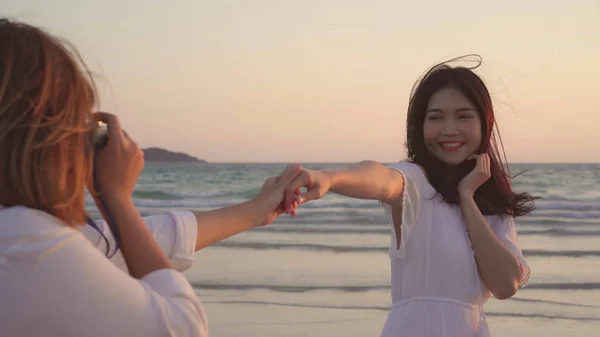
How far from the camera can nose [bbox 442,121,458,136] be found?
2.99m

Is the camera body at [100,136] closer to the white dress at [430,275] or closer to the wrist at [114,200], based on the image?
the wrist at [114,200]

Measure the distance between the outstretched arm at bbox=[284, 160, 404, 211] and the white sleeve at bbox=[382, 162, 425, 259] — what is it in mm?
133

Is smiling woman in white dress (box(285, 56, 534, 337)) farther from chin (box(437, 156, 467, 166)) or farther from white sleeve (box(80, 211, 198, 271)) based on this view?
white sleeve (box(80, 211, 198, 271))

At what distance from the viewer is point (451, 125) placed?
299 cm

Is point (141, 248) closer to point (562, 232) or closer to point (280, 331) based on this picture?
point (280, 331)

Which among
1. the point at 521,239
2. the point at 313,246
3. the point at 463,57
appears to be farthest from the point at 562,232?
the point at 463,57

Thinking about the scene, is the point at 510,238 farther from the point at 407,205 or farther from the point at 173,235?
the point at 173,235

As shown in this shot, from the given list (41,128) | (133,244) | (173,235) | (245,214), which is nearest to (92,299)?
(133,244)

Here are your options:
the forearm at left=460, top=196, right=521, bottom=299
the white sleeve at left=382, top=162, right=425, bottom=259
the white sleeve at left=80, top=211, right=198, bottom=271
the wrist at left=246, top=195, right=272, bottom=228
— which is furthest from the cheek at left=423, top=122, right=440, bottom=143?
the white sleeve at left=80, top=211, right=198, bottom=271

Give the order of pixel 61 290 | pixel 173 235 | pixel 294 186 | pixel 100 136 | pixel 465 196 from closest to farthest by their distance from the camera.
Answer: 1. pixel 61 290
2. pixel 100 136
3. pixel 173 235
4. pixel 294 186
5. pixel 465 196

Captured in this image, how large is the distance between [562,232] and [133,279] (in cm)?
1328

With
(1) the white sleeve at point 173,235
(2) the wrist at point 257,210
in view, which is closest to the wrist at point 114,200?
(1) the white sleeve at point 173,235

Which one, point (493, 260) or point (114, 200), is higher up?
point (114, 200)

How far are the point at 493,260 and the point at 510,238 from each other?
0.27m
